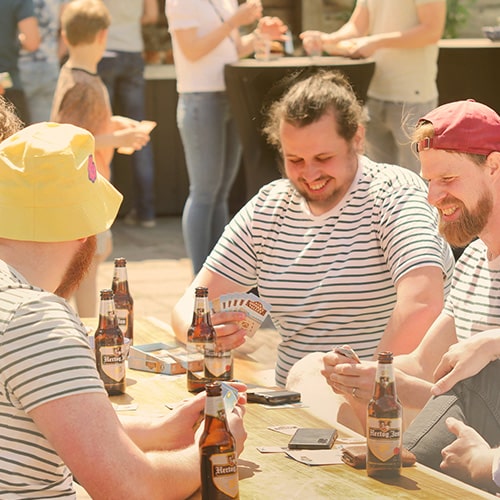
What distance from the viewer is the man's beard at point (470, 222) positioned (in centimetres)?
319

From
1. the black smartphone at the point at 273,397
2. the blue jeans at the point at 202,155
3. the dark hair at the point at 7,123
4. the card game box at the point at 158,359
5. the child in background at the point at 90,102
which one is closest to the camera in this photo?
the black smartphone at the point at 273,397

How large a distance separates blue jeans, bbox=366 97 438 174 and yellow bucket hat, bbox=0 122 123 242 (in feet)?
13.9

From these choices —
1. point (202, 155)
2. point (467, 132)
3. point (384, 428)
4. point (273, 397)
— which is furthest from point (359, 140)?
point (202, 155)

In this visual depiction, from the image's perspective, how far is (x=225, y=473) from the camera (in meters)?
2.28

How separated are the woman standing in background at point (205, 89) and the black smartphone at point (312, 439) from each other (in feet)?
13.5

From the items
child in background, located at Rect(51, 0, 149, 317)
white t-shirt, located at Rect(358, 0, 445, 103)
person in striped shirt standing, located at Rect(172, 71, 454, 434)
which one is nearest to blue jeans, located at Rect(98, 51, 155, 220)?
child in background, located at Rect(51, 0, 149, 317)

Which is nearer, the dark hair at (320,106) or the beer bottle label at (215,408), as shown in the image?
the beer bottle label at (215,408)

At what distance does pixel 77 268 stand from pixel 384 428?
748 mm

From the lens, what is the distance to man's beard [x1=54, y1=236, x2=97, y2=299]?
2264mm

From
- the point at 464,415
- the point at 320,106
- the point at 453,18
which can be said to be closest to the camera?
the point at 464,415

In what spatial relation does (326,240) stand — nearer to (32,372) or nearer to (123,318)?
(123,318)

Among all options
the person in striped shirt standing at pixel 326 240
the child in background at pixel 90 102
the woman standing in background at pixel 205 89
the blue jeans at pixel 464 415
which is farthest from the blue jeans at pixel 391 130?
the blue jeans at pixel 464 415

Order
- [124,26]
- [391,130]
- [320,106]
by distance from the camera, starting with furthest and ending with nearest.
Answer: [124,26], [391,130], [320,106]

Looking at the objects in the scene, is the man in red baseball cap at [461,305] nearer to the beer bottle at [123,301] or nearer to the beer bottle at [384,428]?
the beer bottle at [384,428]
